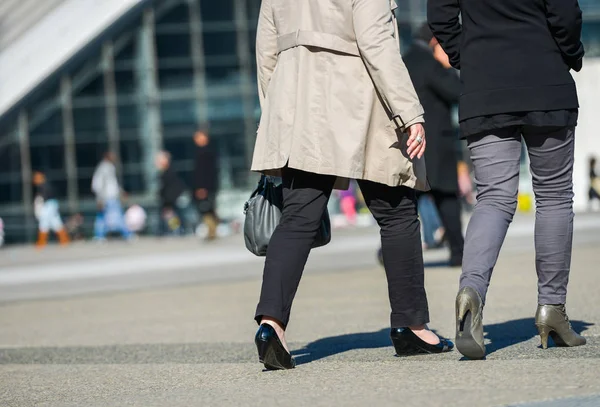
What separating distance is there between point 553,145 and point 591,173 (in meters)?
20.5

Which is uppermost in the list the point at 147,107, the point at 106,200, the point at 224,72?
the point at 224,72

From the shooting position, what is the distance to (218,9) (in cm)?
3409

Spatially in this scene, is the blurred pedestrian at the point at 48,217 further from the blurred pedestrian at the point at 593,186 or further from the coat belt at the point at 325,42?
the coat belt at the point at 325,42

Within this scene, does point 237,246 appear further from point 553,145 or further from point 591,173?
point 553,145

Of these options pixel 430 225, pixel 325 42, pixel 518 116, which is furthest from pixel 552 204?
pixel 430 225

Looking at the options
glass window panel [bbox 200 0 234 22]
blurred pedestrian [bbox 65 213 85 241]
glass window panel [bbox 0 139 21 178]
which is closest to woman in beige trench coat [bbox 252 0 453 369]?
blurred pedestrian [bbox 65 213 85 241]

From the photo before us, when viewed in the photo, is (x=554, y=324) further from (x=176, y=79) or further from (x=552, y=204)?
(x=176, y=79)

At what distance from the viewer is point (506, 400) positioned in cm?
376

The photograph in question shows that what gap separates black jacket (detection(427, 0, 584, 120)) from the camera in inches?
190

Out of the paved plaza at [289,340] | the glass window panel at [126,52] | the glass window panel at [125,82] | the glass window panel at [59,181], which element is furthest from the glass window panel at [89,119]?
the paved plaza at [289,340]

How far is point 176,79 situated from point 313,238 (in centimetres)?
2957

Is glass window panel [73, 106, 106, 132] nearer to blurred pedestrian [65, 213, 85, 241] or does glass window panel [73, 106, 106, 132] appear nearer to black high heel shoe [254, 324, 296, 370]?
blurred pedestrian [65, 213, 85, 241]

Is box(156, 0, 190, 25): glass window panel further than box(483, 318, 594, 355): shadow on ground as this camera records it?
Yes

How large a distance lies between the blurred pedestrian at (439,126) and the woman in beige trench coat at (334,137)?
4453 mm
